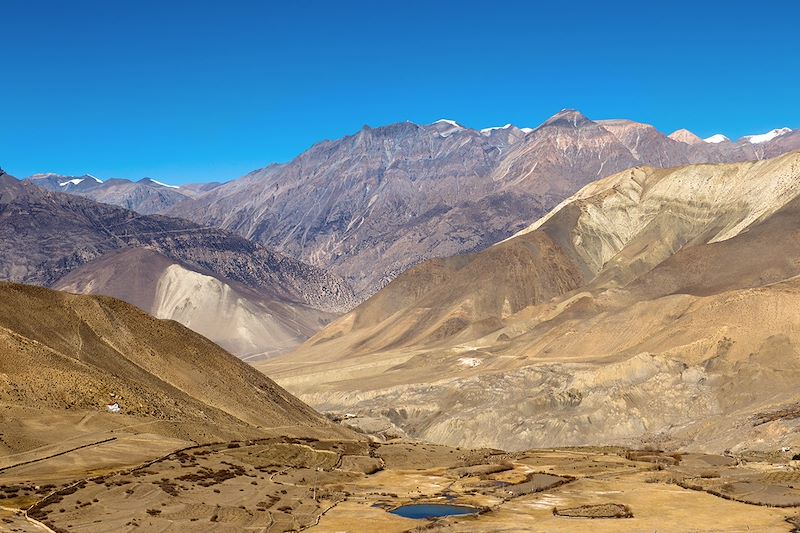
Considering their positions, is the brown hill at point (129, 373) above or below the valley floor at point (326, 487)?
above

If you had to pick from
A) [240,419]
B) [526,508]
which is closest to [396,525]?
[526,508]

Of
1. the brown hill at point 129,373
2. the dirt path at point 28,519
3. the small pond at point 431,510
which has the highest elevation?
the brown hill at point 129,373

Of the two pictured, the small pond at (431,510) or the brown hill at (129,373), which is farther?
the brown hill at (129,373)

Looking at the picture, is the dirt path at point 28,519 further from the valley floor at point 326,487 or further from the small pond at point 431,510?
the small pond at point 431,510

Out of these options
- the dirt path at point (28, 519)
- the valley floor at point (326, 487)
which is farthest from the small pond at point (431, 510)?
the dirt path at point (28, 519)

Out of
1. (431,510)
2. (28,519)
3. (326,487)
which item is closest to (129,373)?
(326,487)

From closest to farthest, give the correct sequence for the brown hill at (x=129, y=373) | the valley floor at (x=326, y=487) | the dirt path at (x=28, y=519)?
1. the dirt path at (x=28, y=519)
2. the valley floor at (x=326, y=487)
3. the brown hill at (x=129, y=373)

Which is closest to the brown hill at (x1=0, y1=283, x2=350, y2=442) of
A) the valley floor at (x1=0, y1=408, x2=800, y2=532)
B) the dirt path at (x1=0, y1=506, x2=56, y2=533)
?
the valley floor at (x1=0, y1=408, x2=800, y2=532)
